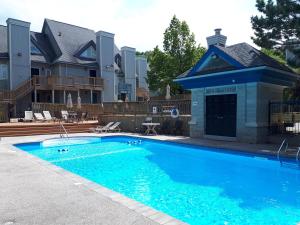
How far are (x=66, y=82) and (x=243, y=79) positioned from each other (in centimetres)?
1997

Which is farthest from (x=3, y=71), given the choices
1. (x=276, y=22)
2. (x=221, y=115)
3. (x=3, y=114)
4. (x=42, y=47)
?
(x=276, y=22)

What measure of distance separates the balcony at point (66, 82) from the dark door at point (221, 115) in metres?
17.6

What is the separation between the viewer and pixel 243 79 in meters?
12.3

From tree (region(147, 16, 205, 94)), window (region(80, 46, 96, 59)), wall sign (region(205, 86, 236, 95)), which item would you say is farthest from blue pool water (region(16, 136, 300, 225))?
window (region(80, 46, 96, 59))

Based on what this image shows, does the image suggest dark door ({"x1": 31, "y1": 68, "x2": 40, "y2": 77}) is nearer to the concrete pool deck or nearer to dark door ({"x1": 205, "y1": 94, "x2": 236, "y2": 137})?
dark door ({"x1": 205, "y1": 94, "x2": 236, "y2": 137})

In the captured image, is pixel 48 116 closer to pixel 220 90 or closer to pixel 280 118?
pixel 220 90

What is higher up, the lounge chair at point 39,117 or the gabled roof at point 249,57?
the gabled roof at point 249,57

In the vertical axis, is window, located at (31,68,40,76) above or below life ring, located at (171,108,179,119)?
above

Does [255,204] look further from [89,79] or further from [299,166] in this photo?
[89,79]

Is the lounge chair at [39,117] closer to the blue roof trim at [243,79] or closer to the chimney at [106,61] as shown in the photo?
the chimney at [106,61]

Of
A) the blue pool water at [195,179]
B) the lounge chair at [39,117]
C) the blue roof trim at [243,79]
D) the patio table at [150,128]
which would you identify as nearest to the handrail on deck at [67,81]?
the lounge chair at [39,117]

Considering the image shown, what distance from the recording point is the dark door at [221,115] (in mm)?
13070

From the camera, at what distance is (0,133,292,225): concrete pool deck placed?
3.82 m

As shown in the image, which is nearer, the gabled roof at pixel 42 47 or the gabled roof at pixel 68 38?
the gabled roof at pixel 42 47
